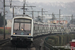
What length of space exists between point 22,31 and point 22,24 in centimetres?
90

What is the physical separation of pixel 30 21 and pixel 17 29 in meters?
1.75

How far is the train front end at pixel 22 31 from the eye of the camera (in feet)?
67.0

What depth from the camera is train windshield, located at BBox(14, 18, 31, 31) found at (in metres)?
20.9

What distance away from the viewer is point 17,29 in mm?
20812

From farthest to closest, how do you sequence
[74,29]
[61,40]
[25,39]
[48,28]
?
1. [74,29]
2. [48,28]
3. [61,40]
4. [25,39]

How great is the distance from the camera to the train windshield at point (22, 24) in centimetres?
2092

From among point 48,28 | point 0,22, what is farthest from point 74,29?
point 0,22

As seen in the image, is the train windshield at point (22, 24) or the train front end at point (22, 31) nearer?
the train front end at point (22, 31)

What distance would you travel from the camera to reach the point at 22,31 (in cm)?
2072

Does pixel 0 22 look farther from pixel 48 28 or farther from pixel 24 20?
pixel 24 20

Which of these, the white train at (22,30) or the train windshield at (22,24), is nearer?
the white train at (22,30)

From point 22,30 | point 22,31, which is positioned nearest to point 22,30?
point 22,30

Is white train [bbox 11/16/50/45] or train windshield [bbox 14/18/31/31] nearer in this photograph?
white train [bbox 11/16/50/45]

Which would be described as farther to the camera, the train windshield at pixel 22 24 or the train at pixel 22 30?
the train windshield at pixel 22 24
